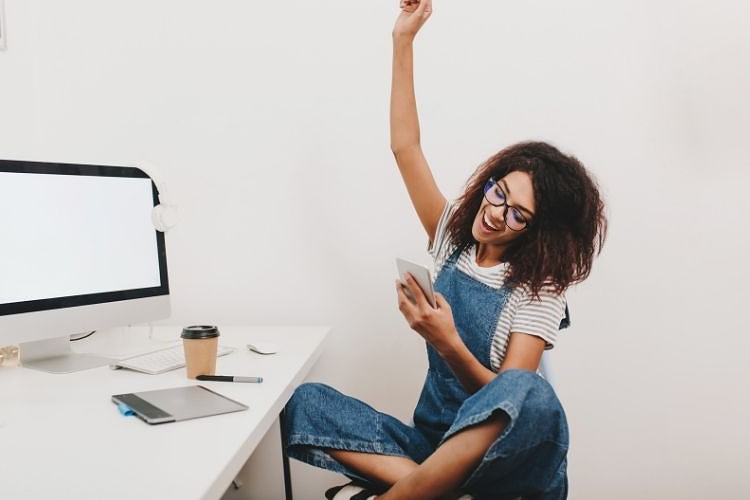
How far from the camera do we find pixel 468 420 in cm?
Result: 100

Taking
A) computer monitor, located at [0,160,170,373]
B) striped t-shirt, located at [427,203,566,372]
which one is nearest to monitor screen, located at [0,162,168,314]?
computer monitor, located at [0,160,170,373]

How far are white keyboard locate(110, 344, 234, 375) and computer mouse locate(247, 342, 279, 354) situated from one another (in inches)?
2.3

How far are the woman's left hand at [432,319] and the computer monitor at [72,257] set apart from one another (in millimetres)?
662

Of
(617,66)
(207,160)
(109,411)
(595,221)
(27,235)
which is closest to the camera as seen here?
(109,411)

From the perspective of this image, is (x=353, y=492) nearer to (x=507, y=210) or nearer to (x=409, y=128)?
(x=507, y=210)

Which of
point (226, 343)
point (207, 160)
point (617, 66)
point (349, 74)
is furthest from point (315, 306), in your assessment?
point (617, 66)

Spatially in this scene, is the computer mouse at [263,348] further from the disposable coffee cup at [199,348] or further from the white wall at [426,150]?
the white wall at [426,150]

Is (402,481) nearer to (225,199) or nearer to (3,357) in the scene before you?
(3,357)

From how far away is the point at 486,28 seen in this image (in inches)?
69.8

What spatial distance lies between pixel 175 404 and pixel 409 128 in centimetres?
82

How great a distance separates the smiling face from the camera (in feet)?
4.27

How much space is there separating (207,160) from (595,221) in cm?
110

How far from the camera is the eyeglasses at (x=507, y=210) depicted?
1300 millimetres

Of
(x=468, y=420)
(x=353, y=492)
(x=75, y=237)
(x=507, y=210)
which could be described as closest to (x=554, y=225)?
(x=507, y=210)
